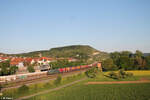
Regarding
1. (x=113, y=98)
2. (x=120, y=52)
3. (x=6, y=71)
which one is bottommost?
(x=113, y=98)

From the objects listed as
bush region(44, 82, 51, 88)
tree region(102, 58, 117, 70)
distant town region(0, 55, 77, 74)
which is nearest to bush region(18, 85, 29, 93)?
bush region(44, 82, 51, 88)

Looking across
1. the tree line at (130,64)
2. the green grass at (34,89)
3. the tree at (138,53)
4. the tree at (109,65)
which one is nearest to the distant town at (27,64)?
the green grass at (34,89)

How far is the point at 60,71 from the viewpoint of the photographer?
70.6 metres

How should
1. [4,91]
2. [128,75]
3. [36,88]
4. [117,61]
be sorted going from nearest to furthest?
[4,91], [36,88], [128,75], [117,61]

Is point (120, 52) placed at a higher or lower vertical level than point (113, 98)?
higher

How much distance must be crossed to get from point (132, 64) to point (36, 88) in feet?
181

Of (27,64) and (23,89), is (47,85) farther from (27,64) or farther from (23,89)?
(27,64)

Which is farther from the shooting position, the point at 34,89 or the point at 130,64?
the point at 130,64

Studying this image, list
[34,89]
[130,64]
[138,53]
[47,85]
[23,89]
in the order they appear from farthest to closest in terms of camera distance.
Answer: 1. [138,53]
2. [130,64]
3. [47,85]
4. [34,89]
5. [23,89]

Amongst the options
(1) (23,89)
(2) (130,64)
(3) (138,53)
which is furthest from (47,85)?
(3) (138,53)

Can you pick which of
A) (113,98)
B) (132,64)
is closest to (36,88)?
(113,98)

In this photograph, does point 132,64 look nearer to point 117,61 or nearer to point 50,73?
point 117,61

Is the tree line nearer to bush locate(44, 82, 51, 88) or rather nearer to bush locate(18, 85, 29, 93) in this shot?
bush locate(44, 82, 51, 88)

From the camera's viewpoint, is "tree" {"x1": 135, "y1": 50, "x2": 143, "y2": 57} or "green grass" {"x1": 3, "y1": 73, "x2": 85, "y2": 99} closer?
"green grass" {"x1": 3, "y1": 73, "x2": 85, "y2": 99}
